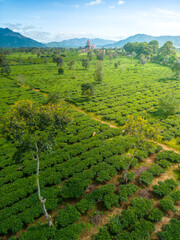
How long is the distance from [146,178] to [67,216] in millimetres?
11866

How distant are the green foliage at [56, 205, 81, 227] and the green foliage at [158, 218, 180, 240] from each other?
860 centimetres

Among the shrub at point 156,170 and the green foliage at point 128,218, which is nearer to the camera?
the green foliage at point 128,218

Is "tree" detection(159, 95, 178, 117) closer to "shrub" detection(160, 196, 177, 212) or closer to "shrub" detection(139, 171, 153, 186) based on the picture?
"shrub" detection(139, 171, 153, 186)

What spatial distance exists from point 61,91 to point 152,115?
131ft

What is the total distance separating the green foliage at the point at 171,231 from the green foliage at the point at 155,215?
91 cm

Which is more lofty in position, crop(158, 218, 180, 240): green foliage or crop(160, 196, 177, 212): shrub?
crop(160, 196, 177, 212): shrub

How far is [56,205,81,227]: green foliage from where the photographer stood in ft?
46.0

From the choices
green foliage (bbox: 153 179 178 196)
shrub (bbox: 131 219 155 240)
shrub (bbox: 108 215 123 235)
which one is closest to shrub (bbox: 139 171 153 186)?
green foliage (bbox: 153 179 178 196)

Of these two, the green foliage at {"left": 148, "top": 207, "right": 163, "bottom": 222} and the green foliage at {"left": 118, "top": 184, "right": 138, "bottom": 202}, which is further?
the green foliage at {"left": 118, "top": 184, "right": 138, "bottom": 202}

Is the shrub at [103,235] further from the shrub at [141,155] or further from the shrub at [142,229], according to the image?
the shrub at [141,155]

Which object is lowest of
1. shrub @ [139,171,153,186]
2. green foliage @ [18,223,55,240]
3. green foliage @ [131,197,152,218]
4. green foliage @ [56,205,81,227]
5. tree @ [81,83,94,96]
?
green foliage @ [18,223,55,240]

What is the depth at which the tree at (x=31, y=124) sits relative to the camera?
Answer: 482 inches

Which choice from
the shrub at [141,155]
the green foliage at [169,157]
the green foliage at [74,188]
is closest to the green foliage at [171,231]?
the green foliage at [74,188]


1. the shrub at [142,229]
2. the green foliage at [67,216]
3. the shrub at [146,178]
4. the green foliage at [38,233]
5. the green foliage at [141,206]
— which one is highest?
the shrub at [146,178]
